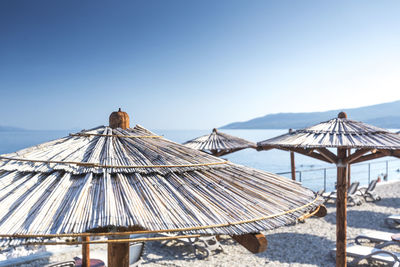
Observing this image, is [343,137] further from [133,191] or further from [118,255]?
[133,191]

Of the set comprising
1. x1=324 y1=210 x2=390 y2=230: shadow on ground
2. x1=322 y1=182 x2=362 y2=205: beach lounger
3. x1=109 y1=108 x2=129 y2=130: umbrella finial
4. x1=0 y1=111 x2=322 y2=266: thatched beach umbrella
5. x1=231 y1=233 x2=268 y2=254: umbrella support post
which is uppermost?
x1=109 y1=108 x2=129 y2=130: umbrella finial

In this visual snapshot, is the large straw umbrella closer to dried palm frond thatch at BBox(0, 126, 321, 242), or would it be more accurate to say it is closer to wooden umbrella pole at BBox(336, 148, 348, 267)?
wooden umbrella pole at BBox(336, 148, 348, 267)

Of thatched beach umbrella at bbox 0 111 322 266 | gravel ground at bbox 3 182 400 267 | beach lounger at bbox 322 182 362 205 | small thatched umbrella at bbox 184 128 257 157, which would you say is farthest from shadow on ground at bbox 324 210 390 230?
thatched beach umbrella at bbox 0 111 322 266

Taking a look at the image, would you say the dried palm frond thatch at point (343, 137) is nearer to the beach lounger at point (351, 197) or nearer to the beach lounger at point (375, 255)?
the beach lounger at point (375, 255)

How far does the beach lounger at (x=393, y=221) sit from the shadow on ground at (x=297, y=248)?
212 centimetres

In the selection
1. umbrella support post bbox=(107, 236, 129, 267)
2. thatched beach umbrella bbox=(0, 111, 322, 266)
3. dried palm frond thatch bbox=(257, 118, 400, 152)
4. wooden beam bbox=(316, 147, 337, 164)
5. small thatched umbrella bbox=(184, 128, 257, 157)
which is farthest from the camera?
small thatched umbrella bbox=(184, 128, 257, 157)

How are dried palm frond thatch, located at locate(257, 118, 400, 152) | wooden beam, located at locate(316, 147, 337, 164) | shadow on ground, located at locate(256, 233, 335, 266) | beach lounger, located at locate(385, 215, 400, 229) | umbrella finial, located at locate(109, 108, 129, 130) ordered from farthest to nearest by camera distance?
beach lounger, located at locate(385, 215, 400, 229)
wooden beam, located at locate(316, 147, 337, 164)
shadow on ground, located at locate(256, 233, 335, 266)
dried palm frond thatch, located at locate(257, 118, 400, 152)
umbrella finial, located at locate(109, 108, 129, 130)

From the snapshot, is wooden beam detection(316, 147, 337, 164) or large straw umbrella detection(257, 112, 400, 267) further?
wooden beam detection(316, 147, 337, 164)

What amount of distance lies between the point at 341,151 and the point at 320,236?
2.33 metres

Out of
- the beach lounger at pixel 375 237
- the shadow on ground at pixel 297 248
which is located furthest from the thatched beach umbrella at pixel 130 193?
the beach lounger at pixel 375 237

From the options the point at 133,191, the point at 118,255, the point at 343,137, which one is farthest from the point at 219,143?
the point at 133,191

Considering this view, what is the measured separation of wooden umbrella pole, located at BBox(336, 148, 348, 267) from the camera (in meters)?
5.04

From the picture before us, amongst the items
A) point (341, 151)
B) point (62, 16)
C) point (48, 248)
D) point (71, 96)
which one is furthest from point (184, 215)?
point (71, 96)

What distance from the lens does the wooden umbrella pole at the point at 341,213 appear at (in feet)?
16.5
